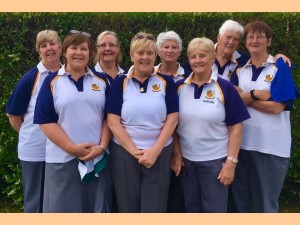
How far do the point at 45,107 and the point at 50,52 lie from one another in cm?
77

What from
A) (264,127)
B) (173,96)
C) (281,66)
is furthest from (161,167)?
(281,66)

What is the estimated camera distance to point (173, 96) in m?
4.11

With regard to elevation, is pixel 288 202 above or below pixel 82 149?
below

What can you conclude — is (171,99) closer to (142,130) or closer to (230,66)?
(142,130)

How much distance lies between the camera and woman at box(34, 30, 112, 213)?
13.0 feet

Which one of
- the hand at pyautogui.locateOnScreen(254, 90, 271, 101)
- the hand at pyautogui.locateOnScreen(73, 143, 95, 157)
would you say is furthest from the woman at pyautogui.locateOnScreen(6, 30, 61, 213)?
the hand at pyautogui.locateOnScreen(254, 90, 271, 101)

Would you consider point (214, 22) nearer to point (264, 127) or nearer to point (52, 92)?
point (264, 127)

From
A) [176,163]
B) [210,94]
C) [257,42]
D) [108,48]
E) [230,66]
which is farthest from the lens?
[230,66]

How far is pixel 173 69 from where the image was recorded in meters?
4.73

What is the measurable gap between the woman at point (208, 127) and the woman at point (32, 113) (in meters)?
1.40

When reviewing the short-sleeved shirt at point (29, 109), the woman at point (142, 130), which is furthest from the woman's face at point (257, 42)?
the short-sleeved shirt at point (29, 109)

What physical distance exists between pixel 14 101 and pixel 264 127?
2622 mm

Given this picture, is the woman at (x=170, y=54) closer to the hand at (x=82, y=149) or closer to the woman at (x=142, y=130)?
the woman at (x=142, y=130)

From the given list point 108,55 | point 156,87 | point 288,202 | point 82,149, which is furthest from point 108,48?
point 288,202
